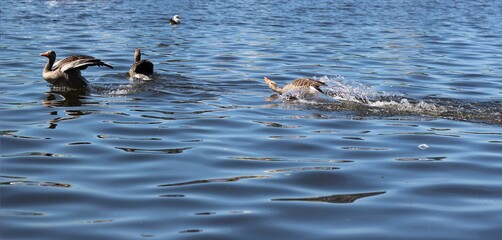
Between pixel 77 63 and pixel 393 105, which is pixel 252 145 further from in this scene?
pixel 77 63

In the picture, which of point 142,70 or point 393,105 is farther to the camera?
point 142,70

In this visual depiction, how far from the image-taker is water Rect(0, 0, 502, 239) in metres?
Result: 6.48

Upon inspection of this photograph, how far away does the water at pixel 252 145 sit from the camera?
6.48 meters

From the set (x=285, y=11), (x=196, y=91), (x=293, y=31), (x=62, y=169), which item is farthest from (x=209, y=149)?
(x=285, y=11)

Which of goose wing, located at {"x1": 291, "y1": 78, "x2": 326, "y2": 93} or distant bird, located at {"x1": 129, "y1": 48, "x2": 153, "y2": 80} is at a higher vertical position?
goose wing, located at {"x1": 291, "y1": 78, "x2": 326, "y2": 93}

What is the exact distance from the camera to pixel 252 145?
939 cm

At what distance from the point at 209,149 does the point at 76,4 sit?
2387 centimetres

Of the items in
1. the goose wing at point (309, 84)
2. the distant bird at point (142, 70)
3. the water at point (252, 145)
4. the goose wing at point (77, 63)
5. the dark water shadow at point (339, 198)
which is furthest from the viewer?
the distant bird at point (142, 70)

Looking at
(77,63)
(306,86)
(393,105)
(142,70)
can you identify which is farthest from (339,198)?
(142,70)

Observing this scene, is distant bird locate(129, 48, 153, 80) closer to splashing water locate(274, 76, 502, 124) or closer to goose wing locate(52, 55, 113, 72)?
goose wing locate(52, 55, 113, 72)

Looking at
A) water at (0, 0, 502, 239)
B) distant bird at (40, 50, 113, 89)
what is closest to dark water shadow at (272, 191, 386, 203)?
water at (0, 0, 502, 239)

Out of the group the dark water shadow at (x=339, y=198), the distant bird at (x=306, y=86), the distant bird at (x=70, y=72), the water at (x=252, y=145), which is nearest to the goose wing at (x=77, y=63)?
the distant bird at (x=70, y=72)

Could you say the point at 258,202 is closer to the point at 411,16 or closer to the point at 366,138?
the point at 366,138

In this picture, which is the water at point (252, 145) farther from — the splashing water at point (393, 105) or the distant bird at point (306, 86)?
the distant bird at point (306, 86)
